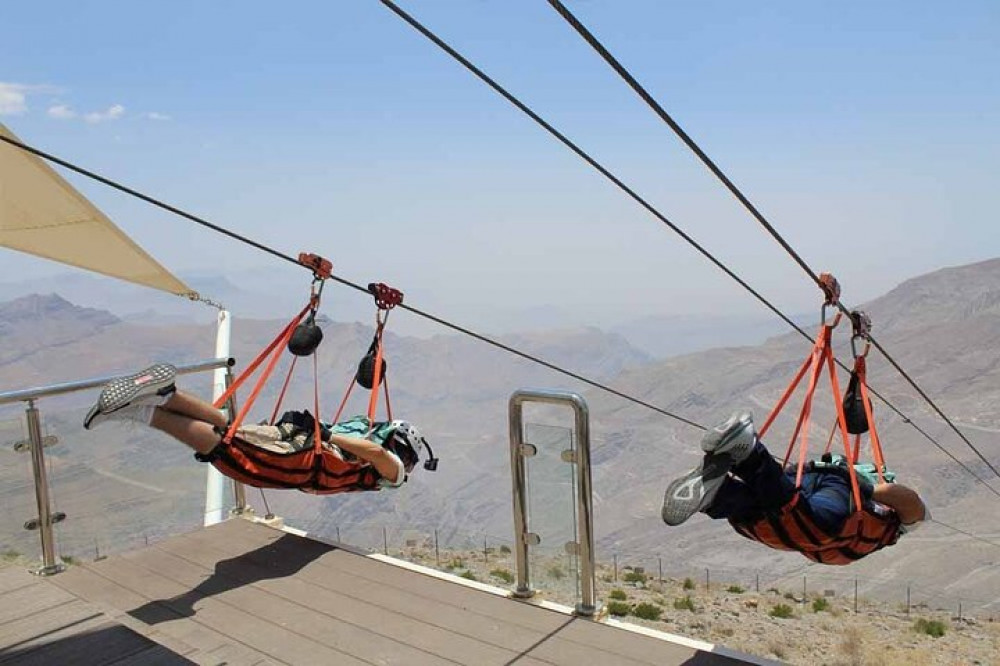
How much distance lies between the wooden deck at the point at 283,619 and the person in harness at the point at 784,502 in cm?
57

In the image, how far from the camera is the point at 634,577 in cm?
3117

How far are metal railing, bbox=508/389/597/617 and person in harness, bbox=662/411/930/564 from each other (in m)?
0.61

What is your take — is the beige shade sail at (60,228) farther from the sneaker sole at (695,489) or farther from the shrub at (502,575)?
the shrub at (502,575)

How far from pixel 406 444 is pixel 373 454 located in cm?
32

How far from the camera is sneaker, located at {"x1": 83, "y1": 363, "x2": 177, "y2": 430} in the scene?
3430 mm

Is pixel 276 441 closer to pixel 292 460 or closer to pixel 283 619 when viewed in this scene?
pixel 292 460

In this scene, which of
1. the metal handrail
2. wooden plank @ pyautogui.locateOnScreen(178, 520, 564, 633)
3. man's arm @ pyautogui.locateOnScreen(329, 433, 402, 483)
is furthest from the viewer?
man's arm @ pyautogui.locateOnScreen(329, 433, 402, 483)

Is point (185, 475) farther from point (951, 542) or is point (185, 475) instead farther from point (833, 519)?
point (951, 542)

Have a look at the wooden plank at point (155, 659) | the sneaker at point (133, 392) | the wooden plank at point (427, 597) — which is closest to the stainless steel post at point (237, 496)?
the wooden plank at point (427, 597)

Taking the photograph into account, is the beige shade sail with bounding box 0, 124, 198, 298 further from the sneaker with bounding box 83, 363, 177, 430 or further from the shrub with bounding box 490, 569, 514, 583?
the shrub with bounding box 490, 569, 514, 583

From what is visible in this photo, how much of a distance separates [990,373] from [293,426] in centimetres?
21287

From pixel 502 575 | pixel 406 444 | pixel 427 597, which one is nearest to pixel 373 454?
pixel 406 444

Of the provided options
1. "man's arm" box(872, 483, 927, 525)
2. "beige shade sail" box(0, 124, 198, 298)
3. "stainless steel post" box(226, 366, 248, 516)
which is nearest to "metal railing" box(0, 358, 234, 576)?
"stainless steel post" box(226, 366, 248, 516)

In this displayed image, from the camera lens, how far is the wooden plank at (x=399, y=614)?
3.38 m
